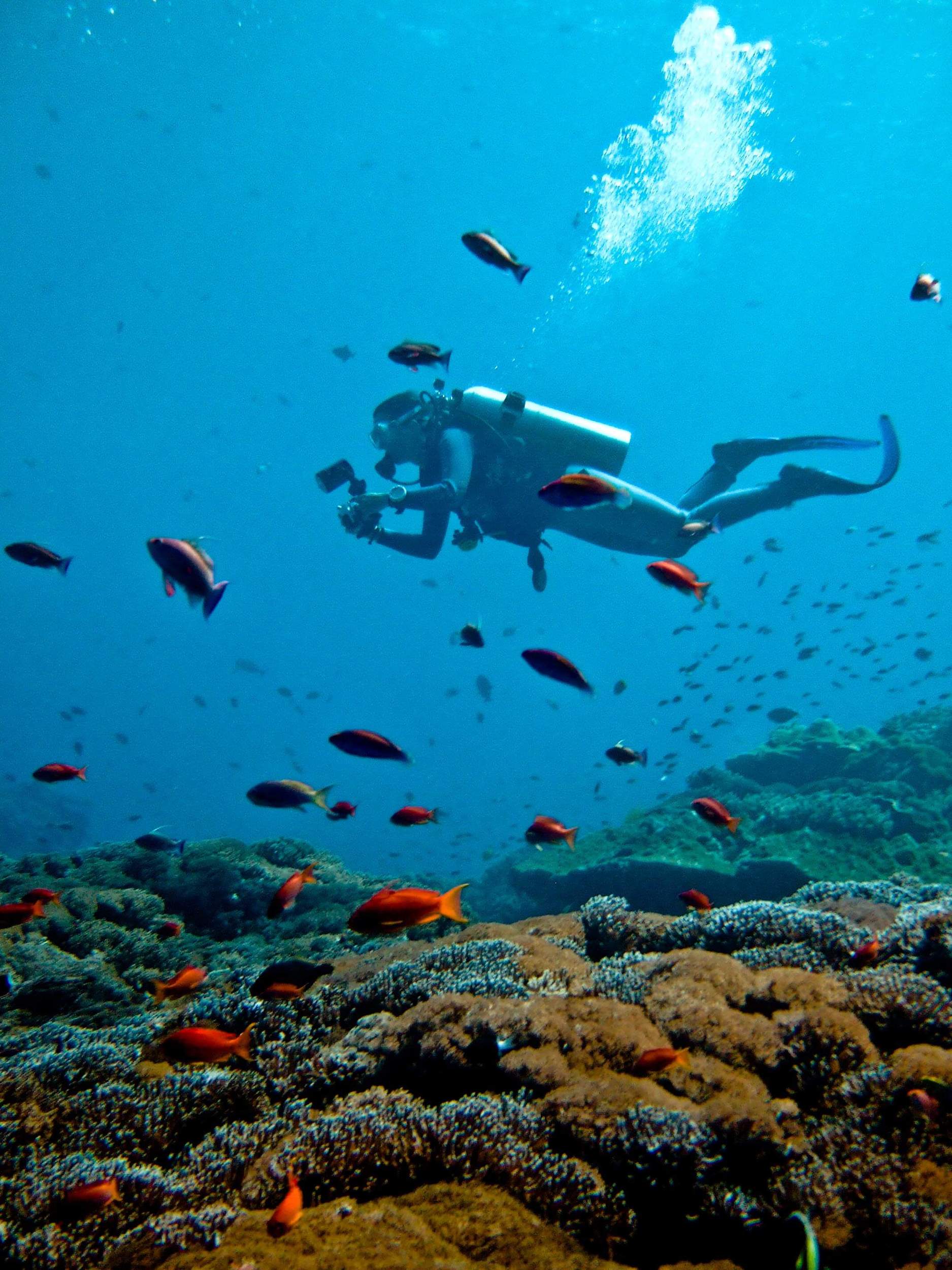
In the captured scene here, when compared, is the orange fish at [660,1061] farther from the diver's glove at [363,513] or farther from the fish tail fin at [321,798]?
the diver's glove at [363,513]

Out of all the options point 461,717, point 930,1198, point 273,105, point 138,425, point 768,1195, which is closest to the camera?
point 930,1198

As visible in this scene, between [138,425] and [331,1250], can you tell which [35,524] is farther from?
[331,1250]

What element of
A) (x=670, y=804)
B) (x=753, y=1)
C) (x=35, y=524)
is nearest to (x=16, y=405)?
(x=35, y=524)

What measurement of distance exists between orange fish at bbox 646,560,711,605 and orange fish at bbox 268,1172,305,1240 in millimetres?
4419

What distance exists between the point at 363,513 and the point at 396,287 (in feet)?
129

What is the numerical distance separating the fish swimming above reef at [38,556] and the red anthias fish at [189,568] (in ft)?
9.40

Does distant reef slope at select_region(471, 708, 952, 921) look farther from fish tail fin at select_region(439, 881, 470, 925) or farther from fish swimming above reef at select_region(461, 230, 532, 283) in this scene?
fish swimming above reef at select_region(461, 230, 532, 283)

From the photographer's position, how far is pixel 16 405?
169ft

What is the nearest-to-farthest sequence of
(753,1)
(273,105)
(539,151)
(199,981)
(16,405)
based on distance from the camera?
(199,981), (753,1), (273,105), (539,151), (16,405)

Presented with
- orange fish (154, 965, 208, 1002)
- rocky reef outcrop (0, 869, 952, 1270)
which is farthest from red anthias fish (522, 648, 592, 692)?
orange fish (154, 965, 208, 1002)

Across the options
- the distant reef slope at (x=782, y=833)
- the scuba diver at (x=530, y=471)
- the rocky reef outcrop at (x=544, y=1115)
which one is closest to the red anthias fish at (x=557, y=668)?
the rocky reef outcrop at (x=544, y=1115)

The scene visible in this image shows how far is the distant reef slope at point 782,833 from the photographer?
1016cm

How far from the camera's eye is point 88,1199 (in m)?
2.63

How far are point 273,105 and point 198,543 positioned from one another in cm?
3855
